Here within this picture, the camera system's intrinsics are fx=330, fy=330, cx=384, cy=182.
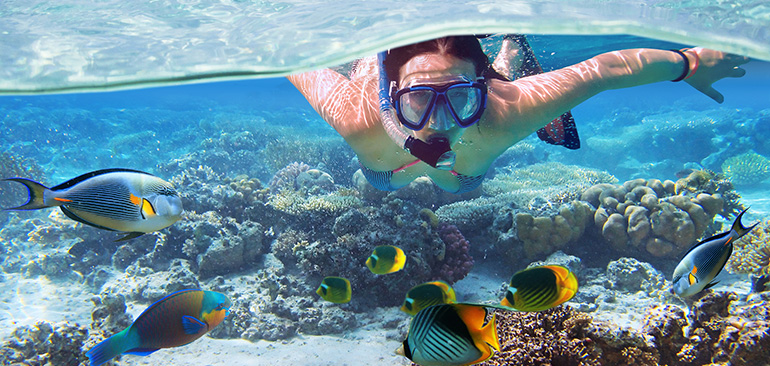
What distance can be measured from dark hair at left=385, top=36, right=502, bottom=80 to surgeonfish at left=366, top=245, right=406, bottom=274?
2.02 meters

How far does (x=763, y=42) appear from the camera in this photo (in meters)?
3.34

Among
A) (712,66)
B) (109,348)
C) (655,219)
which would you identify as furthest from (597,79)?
(109,348)

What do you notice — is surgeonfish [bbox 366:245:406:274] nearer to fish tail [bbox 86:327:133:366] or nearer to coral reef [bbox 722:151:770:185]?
fish tail [bbox 86:327:133:366]

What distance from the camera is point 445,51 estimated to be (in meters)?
3.42

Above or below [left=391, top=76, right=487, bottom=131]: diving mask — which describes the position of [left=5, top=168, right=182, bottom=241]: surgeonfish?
below

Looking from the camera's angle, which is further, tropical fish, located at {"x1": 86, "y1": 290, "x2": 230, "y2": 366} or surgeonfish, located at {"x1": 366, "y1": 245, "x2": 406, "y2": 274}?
surgeonfish, located at {"x1": 366, "y1": 245, "x2": 406, "y2": 274}

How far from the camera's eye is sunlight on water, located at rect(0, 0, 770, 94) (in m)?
3.29

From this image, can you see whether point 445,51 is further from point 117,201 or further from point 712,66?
point 117,201

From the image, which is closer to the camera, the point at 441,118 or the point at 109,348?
the point at 109,348

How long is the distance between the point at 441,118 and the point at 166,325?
2.93 meters

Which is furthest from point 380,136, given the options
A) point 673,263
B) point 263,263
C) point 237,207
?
point 673,263

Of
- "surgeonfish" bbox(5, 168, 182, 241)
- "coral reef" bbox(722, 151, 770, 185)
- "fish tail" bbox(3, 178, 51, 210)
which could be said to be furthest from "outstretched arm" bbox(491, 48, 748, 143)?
"coral reef" bbox(722, 151, 770, 185)

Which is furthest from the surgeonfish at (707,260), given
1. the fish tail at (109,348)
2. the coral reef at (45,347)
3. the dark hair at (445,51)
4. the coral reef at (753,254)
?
the coral reef at (45,347)

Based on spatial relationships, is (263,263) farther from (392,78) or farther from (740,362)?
(740,362)
